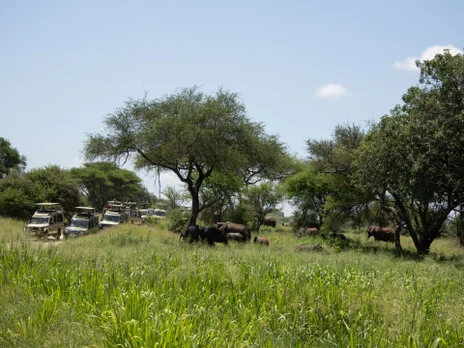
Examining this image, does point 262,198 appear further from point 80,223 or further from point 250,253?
point 250,253

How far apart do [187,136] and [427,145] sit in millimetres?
13106

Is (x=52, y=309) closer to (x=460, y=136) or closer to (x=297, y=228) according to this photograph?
(x=460, y=136)

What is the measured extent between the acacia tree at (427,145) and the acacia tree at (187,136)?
786cm

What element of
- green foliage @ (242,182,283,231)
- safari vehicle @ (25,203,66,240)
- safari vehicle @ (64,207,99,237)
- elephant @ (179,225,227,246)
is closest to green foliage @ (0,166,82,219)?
safari vehicle @ (25,203,66,240)

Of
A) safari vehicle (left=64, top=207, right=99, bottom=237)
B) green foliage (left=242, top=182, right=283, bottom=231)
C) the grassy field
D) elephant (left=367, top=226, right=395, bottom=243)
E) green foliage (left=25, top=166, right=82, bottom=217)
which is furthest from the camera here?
green foliage (left=242, top=182, right=283, bottom=231)

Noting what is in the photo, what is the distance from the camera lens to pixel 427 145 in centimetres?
2262

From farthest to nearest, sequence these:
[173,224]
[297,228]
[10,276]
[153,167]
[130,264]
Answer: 1. [297,228]
2. [173,224]
3. [153,167]
4. [130,264]
5. [10,276]

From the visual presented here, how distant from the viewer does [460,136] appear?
21.4 meters

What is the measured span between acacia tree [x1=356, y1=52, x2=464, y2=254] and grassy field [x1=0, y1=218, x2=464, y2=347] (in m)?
11.4

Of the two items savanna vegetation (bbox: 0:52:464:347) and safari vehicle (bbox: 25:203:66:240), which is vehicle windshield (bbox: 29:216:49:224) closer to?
safari vehicle (bbox: 25:203:66:240)

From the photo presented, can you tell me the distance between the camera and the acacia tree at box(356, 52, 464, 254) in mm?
22031

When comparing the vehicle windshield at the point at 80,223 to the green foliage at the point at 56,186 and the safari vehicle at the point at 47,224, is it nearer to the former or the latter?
the safari vehicle at the point at 47,224

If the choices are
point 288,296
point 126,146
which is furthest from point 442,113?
point 126,146

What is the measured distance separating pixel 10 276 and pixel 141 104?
23.3 metres
